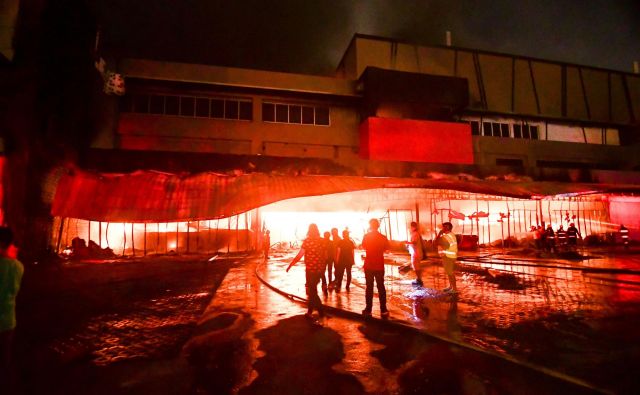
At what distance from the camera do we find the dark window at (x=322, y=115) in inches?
991

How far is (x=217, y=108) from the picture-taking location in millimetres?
23531

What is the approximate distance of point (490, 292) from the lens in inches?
344

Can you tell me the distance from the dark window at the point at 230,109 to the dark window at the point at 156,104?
13.5 feet

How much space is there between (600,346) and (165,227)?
1685 cm

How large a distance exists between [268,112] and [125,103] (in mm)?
9272

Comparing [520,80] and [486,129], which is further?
[520,80]

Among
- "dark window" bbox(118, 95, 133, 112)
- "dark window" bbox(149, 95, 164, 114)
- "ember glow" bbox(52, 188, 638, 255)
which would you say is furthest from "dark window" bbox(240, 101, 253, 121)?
"ember glow" bbox(52, 188, 638, 255)

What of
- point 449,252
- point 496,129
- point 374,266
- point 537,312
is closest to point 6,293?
point 374,266

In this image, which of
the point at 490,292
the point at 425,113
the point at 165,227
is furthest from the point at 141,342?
the point at 425,113

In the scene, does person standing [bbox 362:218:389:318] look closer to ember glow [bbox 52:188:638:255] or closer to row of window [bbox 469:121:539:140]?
ember glow [bbox 52:188:638:255]

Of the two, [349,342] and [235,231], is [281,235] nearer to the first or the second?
[235,231]

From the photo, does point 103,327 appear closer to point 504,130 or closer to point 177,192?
point 177,192

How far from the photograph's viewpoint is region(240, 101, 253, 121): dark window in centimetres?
2386

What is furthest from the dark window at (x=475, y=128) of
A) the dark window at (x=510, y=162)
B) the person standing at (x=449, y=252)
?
the person standing at (x=449, y=252)
